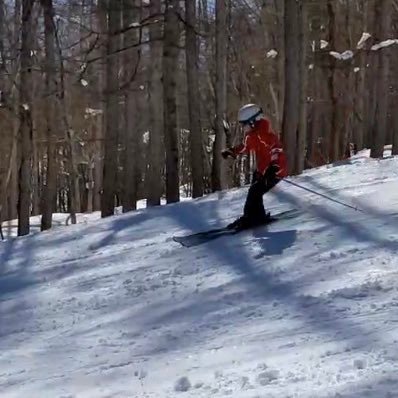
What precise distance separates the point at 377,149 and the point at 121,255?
384 inches

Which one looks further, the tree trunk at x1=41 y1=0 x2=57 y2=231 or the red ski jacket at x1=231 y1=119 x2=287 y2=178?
the tree trunk at x1=41 y1=0 x2=57 y2=231

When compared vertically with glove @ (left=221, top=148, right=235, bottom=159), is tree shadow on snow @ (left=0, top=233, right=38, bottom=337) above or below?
below

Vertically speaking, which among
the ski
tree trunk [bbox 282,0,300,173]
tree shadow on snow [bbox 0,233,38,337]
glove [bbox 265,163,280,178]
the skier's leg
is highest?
tree trunk [bbox 282,0,300,173]

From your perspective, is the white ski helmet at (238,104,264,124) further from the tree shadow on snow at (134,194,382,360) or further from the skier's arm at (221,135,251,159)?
the tree shadow on snow at (134,194,382,360)

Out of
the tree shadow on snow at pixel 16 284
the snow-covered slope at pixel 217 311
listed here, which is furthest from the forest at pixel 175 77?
the snow-covered slope at pixel 217 311

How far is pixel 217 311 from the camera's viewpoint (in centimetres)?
675

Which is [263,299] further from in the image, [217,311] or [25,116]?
[25,116]

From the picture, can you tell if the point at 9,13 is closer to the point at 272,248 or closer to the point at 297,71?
the point at 297,71

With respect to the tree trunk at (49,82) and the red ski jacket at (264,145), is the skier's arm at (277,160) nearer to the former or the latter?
the red ski jacket at (264,145)

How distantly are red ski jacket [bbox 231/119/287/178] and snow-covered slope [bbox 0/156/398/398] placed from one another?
2.69ft

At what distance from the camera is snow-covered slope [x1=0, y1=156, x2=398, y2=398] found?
16.3 feet

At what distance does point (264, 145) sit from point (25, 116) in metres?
10.5

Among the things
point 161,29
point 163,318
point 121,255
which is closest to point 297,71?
point 161,29

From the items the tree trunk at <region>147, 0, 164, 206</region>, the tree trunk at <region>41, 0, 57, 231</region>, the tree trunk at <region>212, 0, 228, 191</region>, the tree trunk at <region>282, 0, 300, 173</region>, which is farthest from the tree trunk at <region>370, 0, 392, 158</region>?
the tree trunk at <region>41, 0, 57, 231</region>
